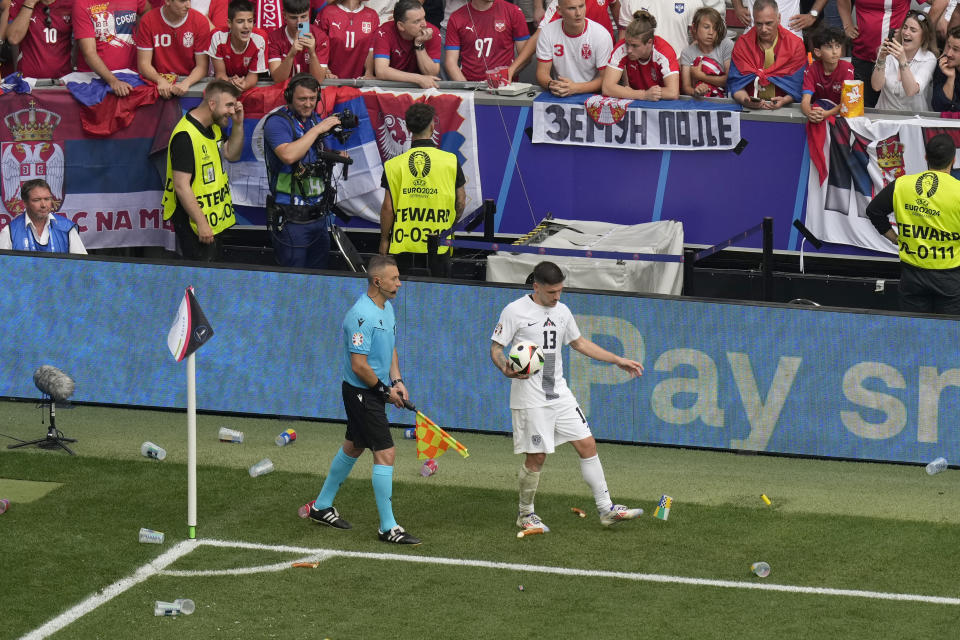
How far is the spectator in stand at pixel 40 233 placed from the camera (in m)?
13.5

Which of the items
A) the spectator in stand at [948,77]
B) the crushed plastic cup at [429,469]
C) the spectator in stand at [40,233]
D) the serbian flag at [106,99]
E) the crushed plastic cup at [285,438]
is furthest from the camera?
the serbian flag at [106,99]

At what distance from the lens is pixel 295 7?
15.1 m

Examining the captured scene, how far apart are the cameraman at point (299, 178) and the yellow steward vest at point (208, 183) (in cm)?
54

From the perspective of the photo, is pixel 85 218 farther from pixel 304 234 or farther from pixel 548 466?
pixel 548 466

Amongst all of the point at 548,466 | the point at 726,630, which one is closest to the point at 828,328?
the point at 548,466

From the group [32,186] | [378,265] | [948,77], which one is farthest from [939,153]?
[32,186]

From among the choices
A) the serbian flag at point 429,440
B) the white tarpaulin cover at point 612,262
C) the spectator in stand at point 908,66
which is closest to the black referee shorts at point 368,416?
the serbian flag at point 429,440

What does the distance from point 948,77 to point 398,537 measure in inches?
317

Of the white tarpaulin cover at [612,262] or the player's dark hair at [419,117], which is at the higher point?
the player's dark hair at [419,117]

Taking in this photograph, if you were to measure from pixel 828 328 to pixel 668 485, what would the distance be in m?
1.95

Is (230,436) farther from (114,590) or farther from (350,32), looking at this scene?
(350,32)

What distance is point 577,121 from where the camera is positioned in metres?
15.4

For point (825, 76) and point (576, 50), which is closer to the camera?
point (825, 76)

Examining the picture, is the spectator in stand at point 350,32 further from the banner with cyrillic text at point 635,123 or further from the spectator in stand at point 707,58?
the spectator in stand at point 707,58
